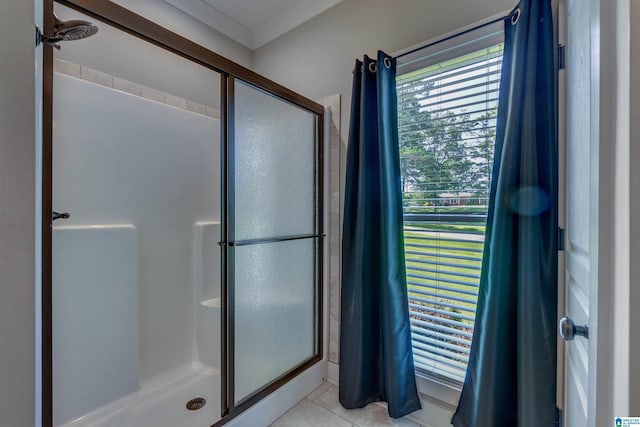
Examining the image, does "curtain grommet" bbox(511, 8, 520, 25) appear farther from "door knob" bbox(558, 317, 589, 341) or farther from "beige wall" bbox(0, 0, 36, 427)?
"beige wall" bbox(0, 0, 36, 427)

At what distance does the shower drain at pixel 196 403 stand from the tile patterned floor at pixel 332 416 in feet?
1.69

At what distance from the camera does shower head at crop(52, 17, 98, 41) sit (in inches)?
32.4

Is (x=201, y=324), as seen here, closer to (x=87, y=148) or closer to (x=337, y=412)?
(x=337, y=412)

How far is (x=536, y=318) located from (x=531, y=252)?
10.0 inches

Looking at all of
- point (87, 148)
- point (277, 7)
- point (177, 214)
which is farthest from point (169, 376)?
point (277, 7)

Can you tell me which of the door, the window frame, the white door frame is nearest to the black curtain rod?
the window frame

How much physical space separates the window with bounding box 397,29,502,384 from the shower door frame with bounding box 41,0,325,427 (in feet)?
2.01

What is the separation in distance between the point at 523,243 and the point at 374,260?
0.74m

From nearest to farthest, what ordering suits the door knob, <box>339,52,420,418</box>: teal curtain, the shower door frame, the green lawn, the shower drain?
the door knob, the shower door frame, the green lawn, <box>339,52,420,418</box>: teal curtain, the shower drain

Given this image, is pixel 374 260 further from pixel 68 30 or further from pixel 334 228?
pixel 68 30

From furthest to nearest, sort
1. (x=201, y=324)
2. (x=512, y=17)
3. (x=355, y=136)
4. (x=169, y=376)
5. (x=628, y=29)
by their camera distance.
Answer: (x=201, y=324)
(x=169, y=376)
(x=355, y=136)
(x=512, y=17)
(x=628, y=29)

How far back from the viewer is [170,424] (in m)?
1.60

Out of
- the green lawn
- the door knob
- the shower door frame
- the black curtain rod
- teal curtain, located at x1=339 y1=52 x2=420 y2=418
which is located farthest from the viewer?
teal curtain, located at x1=339 y1=52 x2=420 y2=418

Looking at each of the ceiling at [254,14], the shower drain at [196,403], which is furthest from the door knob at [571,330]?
the ceiling at [254,14]
